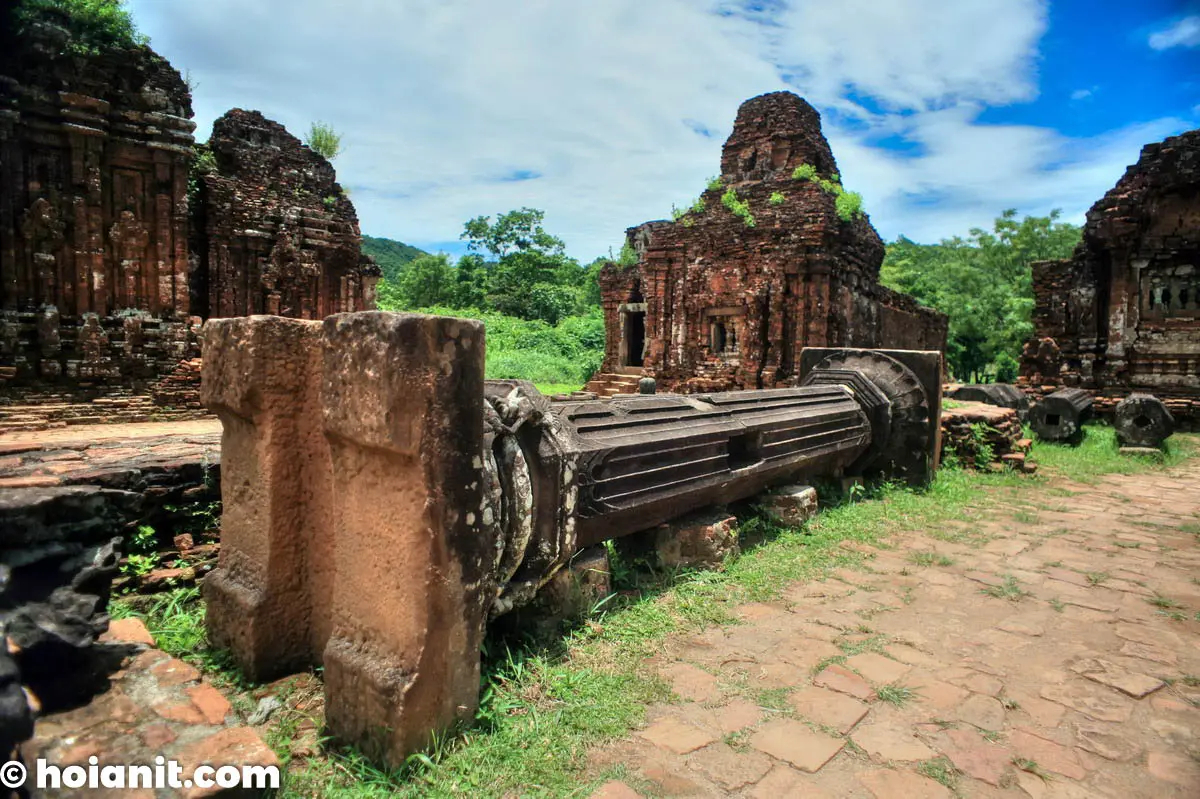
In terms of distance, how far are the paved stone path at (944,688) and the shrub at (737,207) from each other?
1015 centimetres

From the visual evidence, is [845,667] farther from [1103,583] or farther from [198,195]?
[198,195]

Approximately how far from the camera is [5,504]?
5.17 feet

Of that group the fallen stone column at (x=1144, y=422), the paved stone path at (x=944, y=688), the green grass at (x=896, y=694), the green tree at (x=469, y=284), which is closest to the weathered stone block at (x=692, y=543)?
the paved stone path at (x=944, y=688)

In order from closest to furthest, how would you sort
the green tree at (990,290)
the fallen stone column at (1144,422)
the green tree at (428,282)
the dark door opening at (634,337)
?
the fallen stone column at (1144,422), the dark door opening at (634,337), the green tree at (990,290), the green tree at (428,282)

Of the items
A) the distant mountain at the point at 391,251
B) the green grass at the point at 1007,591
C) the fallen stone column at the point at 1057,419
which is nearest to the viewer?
the green grass at the point at 1007,591

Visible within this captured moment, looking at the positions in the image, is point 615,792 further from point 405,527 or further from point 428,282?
point 428,282

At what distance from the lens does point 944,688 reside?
8.35 ft

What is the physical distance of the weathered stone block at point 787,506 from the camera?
14.9 feet

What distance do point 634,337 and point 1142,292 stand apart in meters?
11.2

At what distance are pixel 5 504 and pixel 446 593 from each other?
44.9 inches

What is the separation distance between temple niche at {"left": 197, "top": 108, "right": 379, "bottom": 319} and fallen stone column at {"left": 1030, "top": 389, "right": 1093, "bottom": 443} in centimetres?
1215

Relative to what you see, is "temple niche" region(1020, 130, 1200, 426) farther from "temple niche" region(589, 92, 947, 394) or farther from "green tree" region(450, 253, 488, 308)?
"green tree" region(450, 253, 488, 308)

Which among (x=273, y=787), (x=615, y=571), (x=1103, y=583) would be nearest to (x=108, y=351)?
(x=615, y=571)

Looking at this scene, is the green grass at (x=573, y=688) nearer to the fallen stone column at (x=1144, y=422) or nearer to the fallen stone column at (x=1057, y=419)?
the fallen stone column at (x=1057, y=419)
